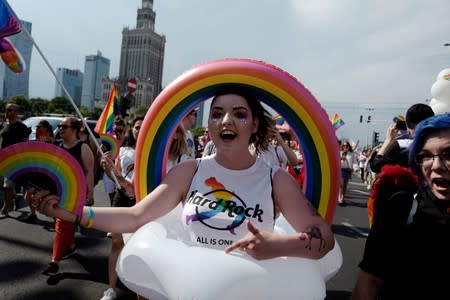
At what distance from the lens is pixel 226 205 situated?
164 centimetres

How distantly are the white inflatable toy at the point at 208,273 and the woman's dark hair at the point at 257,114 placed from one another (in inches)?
29.3

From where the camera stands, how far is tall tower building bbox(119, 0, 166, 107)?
110 meters

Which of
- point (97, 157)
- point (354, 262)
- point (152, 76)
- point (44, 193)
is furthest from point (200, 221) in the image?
point (152, 76)

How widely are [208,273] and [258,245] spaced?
0.21 metres

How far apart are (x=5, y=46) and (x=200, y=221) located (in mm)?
2915

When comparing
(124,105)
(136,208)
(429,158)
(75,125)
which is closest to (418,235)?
(429,158)

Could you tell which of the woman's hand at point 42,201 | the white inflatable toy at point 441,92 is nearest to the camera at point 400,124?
the white inflatable toy at point 441,92

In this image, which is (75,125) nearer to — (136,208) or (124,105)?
(136,208)

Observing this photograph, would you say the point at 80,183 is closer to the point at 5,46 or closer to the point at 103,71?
the point at 5,46

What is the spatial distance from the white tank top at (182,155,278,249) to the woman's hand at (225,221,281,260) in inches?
7.8

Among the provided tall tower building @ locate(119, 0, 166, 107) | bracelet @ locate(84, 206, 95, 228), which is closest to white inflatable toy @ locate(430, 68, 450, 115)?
bracelet @ locate(84, 206, 95, 228)

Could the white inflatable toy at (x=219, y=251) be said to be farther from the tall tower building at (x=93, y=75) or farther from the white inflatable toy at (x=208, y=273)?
the tall tower building at (x=93, y=75)

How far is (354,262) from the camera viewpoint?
482 centimetres

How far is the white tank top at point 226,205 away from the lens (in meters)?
1.61
